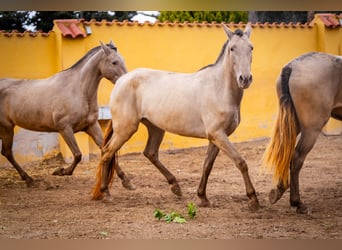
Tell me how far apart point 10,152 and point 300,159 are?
8.84 ft

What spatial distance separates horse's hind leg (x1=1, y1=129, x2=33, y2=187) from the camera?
18.3 ft

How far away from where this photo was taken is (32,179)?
5.59 metres

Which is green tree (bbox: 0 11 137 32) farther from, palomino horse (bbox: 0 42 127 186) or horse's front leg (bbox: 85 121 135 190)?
horse's front leg (bbox: 85 121 135 190)

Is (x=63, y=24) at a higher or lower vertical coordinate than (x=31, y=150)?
higher

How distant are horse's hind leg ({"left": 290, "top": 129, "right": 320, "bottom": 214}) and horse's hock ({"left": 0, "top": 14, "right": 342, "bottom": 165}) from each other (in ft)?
2.83

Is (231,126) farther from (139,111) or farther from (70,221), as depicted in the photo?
(70,221)

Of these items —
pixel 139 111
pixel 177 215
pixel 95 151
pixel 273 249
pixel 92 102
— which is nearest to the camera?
pixel 273 249

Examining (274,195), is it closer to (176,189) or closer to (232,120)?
(232,120)

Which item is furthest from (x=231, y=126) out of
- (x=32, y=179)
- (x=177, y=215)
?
(x=32, y=179)

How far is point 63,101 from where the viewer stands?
5609mm

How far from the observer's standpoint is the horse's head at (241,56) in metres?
4.31

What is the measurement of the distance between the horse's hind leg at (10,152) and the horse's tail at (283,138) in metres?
2.25

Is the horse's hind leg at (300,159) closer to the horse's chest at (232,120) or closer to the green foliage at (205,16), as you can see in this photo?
the horse's chest at (232,120)

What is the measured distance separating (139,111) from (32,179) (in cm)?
128
